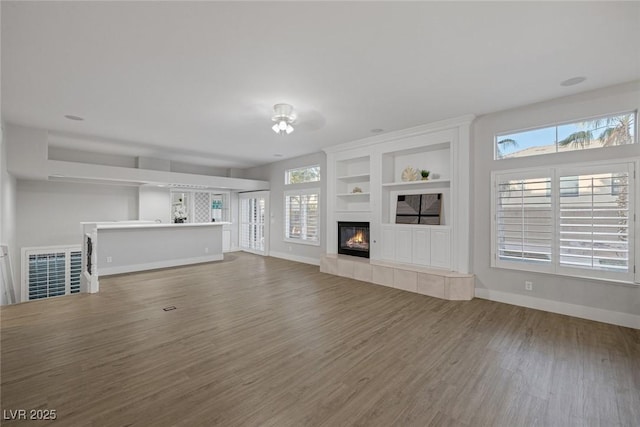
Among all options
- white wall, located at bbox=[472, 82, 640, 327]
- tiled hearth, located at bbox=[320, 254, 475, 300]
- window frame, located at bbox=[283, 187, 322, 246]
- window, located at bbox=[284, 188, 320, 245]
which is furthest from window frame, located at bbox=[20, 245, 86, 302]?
white wall, located at bbox=[472, 82, 640, 327]

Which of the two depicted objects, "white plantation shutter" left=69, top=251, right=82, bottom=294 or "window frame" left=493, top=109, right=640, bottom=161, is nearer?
"window frame" left=493, top=109, right=640, bottom=161

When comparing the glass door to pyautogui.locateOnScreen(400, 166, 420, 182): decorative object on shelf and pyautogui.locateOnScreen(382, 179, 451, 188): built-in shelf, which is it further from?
pyautogui.locateOnScreen(400, 166, 420, 182): decorative object on shelf

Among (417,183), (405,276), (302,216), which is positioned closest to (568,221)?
(417,183)

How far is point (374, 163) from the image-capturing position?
5.76 meters

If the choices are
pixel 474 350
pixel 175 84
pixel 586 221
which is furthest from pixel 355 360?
pixel 175 84

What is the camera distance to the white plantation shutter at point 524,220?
3756mm

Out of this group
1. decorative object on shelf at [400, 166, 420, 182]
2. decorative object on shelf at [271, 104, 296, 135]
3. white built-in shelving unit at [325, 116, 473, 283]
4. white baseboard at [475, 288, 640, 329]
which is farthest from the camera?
decorative object on shelf at [400, 166, 420, 182]

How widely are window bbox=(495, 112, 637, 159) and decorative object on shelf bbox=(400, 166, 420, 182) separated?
1.40 m

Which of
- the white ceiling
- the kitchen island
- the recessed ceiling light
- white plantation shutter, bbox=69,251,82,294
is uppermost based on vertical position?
the recessed ceiling light

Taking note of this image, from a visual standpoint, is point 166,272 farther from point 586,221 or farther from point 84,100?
point 586,221

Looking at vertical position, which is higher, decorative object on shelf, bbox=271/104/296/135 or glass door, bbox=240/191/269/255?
decorative object on shelf, bbox=271/104/296/135

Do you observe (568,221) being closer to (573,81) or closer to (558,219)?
(558,219)

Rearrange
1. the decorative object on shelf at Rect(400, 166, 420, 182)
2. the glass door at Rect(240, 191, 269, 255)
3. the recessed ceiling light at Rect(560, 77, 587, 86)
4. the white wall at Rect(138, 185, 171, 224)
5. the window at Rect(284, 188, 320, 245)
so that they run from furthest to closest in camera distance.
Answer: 1. the glass door at Rect(240, 191, 269, 255)
2. the white wall at Rect(138, 185, 171, 224)
3. the window at Rect(284, 188, 320, 245)
4. the decorative object on shelf at Rect(400, 166, 420, 182)
5. the recessed ceiling light at Rect(560, 77, 587, 86)

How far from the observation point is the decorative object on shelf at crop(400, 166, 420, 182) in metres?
5.34
